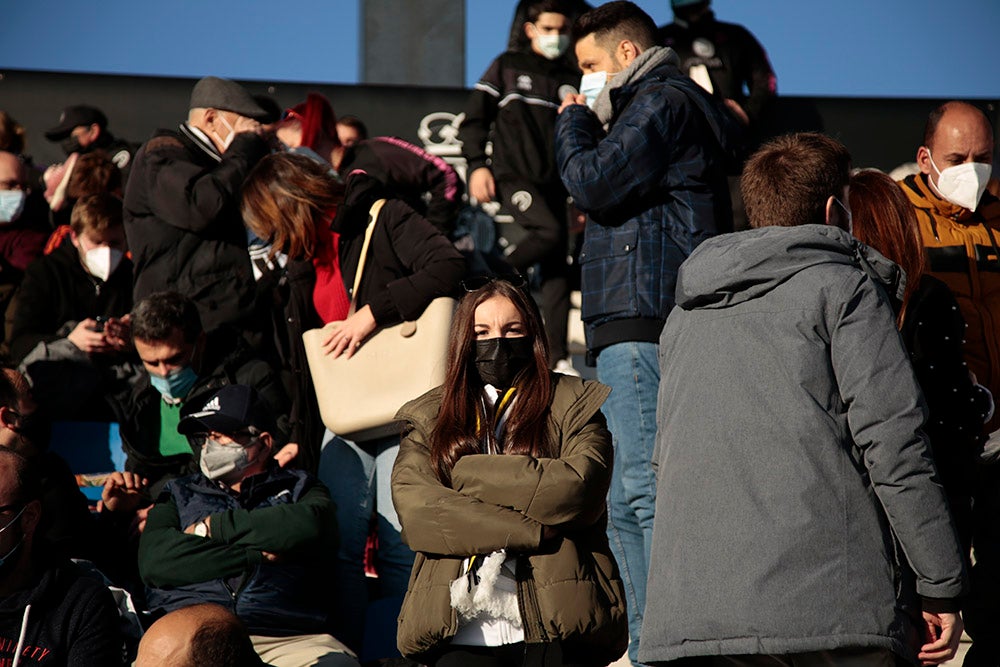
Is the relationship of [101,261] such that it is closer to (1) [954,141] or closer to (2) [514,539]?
(2) [514,539]

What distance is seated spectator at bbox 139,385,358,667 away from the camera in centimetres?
488

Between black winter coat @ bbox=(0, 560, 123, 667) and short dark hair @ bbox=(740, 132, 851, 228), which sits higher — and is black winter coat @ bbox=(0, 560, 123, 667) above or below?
below

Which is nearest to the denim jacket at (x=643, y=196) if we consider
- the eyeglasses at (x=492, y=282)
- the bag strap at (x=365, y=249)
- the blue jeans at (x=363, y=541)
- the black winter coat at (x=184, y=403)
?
the eyeglasses at (x=492, y=282)

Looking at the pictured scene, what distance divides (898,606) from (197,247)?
12.8 ft

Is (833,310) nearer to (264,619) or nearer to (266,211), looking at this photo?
(264,619)

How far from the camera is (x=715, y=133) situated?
4984 mm

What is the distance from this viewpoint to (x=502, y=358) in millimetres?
4082

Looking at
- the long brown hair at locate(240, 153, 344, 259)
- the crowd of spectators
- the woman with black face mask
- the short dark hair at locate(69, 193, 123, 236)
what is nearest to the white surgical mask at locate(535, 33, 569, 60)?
the crowd of spectators

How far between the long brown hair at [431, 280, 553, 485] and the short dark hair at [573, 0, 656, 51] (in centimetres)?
139

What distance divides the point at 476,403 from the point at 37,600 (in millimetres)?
1476

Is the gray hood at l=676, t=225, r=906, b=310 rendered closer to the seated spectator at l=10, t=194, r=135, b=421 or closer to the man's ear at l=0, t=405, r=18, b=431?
the man's ear at l=0, t=405, r=18, b=431

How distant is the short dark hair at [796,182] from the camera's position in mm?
3514

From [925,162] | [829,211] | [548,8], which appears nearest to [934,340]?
[829,211]

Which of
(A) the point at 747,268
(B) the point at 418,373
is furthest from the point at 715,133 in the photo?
(A) the point at 747,268
